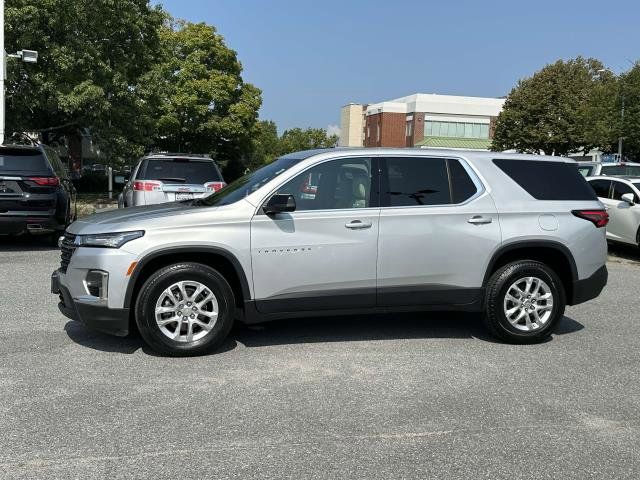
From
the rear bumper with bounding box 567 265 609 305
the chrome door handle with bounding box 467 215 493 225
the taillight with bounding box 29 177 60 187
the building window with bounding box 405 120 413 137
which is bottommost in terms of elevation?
the rear bumper with bounding box 567 265 609 305

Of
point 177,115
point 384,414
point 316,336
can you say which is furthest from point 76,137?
point 384,414

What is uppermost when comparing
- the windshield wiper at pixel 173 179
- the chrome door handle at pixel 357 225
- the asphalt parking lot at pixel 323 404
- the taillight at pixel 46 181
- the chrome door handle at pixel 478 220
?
the windshield wiper at pixel 173 179

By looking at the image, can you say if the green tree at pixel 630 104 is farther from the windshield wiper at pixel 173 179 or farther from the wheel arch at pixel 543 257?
the wheel arch at pixel 543 257

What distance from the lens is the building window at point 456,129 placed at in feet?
283

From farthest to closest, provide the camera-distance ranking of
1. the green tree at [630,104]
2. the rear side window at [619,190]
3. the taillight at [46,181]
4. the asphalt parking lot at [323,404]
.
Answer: the green tree at [630,104], the rear side window at [619,190], the taillight at [46,181], the asphalt parking lot at [323,404]

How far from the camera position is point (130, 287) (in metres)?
5.04

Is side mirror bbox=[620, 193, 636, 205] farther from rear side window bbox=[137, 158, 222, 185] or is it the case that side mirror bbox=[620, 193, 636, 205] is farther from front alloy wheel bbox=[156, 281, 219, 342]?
front alloy wheel bbox=[156, 281, 219, 342]

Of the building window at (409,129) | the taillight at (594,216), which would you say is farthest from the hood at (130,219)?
the building window at (409,129)

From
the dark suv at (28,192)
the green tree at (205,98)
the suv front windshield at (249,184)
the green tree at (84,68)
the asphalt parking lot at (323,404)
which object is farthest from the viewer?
the green tree at (205,98)

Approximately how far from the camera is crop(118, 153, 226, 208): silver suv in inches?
417

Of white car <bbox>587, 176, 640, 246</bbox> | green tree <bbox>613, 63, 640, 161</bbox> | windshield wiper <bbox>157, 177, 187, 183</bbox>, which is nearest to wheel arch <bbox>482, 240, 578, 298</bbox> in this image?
windshield wiper <bbox>157, 177, 187, 183</bbox>

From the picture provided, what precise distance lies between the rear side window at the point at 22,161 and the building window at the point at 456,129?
78.9 metres

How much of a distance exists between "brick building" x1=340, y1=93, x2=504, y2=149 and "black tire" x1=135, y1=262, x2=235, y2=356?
79740mm

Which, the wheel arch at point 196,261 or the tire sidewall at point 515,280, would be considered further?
the tire sidewall at point 515,280
